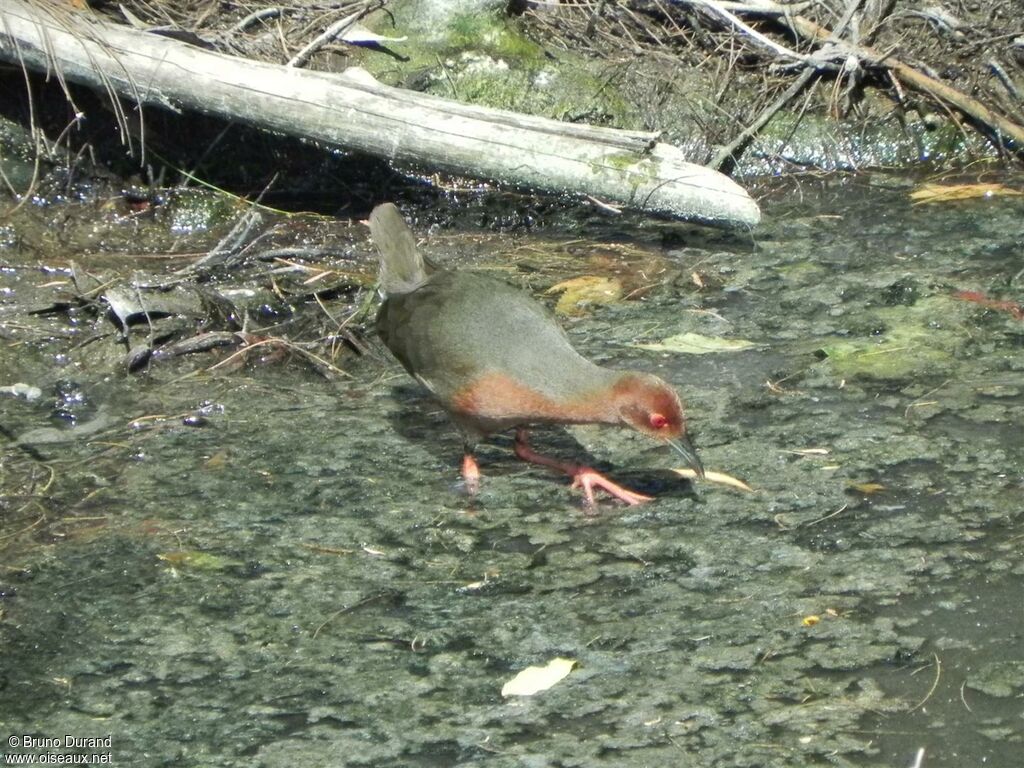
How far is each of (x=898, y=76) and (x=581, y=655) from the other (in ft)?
18.5

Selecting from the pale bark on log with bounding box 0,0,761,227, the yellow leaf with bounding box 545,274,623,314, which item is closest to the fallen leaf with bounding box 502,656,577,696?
the yellow leaf with bounding box 545,274,623,314

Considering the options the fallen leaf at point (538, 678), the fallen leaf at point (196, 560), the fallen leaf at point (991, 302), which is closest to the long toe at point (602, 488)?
the fallen leaf at point (538, 678)

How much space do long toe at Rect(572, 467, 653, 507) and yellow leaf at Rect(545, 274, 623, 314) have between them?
1.81 metres

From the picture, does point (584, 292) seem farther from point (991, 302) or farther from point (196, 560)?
point (196, 560)

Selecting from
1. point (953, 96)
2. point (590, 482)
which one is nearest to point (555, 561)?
point (590, 482)

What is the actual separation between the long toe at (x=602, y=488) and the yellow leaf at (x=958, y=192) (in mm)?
3726

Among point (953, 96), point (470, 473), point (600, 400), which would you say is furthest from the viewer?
point (953, 96)

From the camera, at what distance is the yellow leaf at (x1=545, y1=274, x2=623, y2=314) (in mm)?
6617

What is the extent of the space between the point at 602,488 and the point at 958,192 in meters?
3.96

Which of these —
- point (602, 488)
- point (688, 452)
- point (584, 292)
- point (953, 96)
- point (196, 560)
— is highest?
A: point (953, 96)

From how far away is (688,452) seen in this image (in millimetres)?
4680

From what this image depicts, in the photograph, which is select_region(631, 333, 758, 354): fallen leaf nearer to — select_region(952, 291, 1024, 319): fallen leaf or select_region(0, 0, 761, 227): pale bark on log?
select_region(0, 0, 761, 227): pale bark on log

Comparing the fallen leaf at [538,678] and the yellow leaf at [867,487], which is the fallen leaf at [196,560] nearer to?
the fallen leaf at [538,678]

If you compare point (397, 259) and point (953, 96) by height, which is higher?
point (953, 96)
